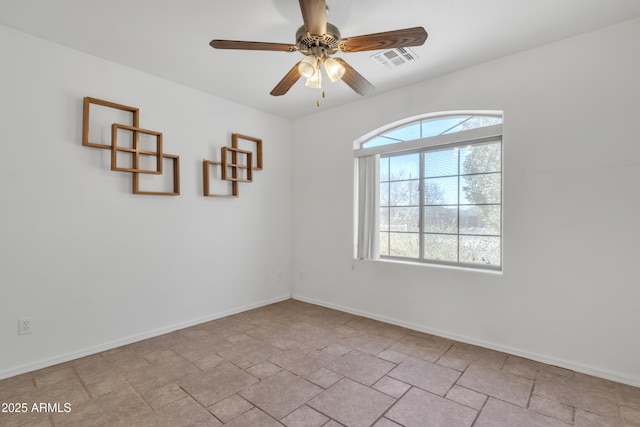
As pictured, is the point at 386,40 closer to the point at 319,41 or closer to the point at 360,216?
the point at 319,41

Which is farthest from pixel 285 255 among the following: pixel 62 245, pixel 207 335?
pixel 62 245

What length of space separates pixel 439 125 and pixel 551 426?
2.72 metres

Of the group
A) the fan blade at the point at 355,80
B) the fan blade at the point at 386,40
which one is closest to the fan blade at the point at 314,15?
the fan blade at the point at 386,40

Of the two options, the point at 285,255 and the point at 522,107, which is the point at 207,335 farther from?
the point at 522,107

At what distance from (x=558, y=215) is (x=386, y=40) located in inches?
80.7

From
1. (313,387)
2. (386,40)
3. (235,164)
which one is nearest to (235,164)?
(235,164)

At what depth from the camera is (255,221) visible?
423cm

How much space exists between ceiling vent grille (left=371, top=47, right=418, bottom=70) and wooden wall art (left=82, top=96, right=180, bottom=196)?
2.31 metres

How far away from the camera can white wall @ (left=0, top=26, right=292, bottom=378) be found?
2449mm

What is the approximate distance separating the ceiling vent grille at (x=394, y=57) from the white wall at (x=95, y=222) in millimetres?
2012

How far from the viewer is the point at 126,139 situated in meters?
3.01

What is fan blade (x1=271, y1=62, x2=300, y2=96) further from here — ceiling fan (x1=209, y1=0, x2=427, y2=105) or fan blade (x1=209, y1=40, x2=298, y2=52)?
fan blade (x1=209, y1=40, x2=298, y2=52)

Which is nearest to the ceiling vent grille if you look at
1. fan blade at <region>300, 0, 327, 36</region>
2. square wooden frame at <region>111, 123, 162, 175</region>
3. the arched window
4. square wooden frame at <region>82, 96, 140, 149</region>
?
the arched window

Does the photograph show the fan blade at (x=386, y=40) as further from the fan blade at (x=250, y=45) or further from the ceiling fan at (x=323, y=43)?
the fan blade at (x=250, y=45)
